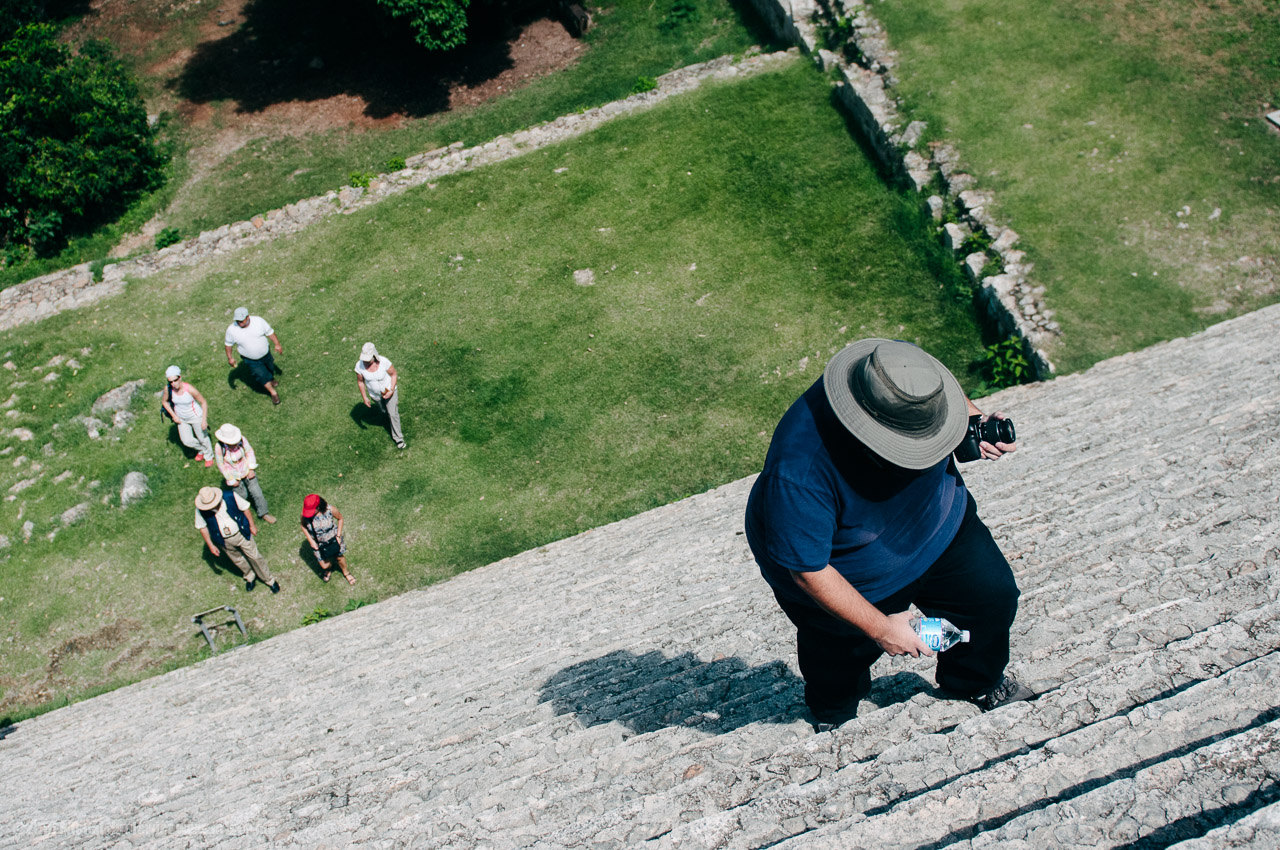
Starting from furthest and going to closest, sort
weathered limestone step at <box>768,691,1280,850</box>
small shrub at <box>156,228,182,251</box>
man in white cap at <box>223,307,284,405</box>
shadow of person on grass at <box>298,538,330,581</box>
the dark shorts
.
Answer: small shrub at <box>156,228,182,251</box>, the dark shorts, man in white cap at <box>223,307,284,405</box>, shadow of person on grass at <box>298,538,330,581</box>, weathered limestone step at <box>768,691,1280,850</box>

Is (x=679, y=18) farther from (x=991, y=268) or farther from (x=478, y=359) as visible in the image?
(x=478, y=359)

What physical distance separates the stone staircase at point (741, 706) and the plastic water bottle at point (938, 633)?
379mm

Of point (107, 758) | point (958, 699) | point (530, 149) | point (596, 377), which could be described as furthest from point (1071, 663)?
point (530, 149)

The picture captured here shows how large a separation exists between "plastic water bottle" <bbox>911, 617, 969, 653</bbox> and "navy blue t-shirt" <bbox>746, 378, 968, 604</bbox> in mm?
212

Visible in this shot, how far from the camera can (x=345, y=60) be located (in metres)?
17.8

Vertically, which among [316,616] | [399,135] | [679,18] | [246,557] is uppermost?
[679,18]

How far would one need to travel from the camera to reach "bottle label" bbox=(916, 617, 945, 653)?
12.1 ft

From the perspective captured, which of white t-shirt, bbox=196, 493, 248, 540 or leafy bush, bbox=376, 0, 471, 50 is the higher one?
leafy bush, bbox=376, 0, 471, 50

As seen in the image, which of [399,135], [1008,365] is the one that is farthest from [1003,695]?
[399,135]

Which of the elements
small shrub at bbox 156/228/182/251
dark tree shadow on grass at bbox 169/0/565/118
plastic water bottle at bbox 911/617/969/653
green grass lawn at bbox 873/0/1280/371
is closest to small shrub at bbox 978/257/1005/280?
green grass lawn at bbox 873/0/1280/371

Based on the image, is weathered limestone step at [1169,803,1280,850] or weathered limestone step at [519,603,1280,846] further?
weathered limestone step at [519,603,1280,846]

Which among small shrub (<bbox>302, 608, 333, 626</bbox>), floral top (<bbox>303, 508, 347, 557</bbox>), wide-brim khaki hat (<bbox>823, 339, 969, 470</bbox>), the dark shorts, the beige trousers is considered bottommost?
small shrub (<bbox>302, 608, 333, 626</bbox>)

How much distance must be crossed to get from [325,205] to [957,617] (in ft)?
43.5

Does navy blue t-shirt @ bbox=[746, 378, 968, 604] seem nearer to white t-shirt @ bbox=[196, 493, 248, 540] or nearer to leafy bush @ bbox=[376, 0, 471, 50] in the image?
white t-shirt @ bbox=[196, 493, 248, 540]
